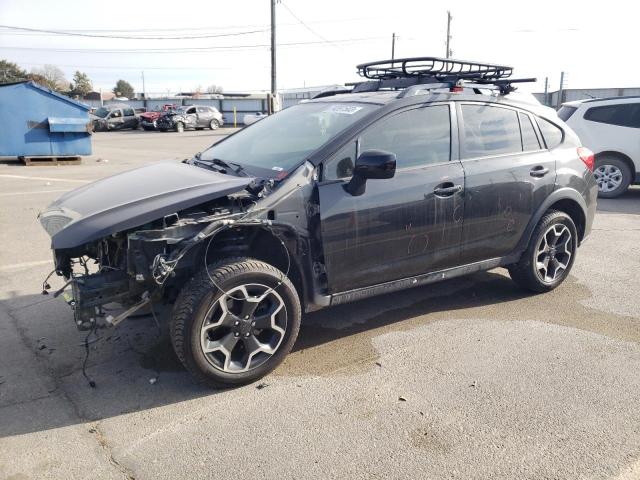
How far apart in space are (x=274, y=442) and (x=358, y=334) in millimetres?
1455

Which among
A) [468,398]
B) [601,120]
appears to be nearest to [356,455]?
[468,398]

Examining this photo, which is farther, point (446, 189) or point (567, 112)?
point (567, 112)

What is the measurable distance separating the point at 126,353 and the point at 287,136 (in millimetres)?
1974

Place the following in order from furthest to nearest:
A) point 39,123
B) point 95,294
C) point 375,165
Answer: point 39,123 → point 375,165 → point 95,294

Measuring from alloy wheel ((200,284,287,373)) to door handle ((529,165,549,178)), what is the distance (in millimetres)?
2530

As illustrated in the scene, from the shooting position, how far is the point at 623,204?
9.77 meters

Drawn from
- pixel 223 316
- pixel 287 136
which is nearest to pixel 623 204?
pixel 287 136

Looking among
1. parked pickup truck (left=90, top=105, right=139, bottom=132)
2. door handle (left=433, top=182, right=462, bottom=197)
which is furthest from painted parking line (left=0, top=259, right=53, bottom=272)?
parked pickup truck (left=90, top=105, right=139, bottom=132)

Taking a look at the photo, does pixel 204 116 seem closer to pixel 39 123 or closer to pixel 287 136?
pixel 39 123

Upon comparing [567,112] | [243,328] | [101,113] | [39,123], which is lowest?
[243,328]

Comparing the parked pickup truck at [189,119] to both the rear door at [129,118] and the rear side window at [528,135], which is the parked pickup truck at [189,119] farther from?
the rear side window at [528,135]

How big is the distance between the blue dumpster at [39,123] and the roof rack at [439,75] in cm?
1199

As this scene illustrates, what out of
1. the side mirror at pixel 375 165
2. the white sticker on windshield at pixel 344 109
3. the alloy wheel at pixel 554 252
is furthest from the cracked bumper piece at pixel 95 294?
the alloy wheel at pixel 554 252

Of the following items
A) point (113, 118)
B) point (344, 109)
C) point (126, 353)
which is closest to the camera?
point (126, 353)
